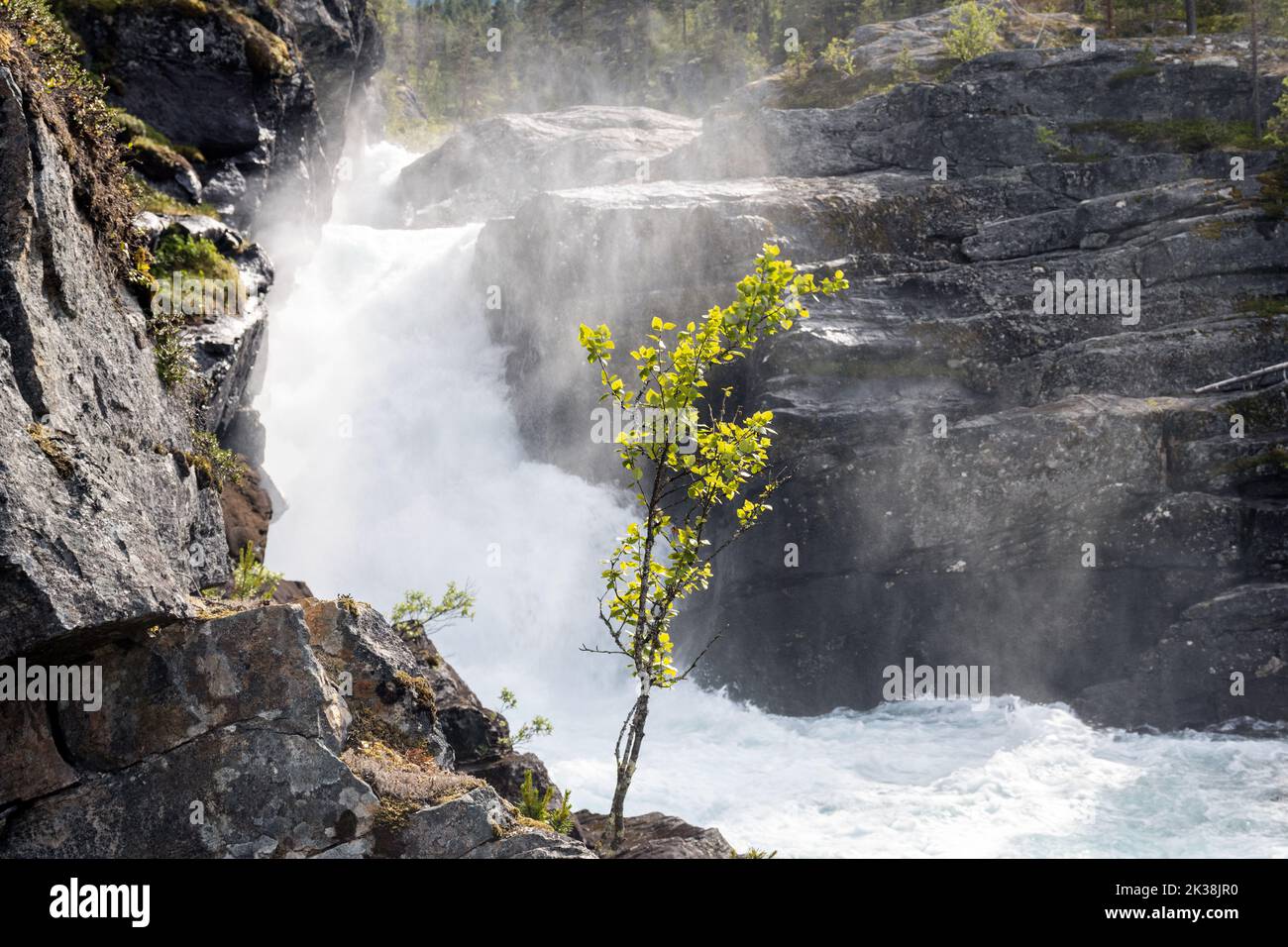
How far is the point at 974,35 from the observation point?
1891 inches

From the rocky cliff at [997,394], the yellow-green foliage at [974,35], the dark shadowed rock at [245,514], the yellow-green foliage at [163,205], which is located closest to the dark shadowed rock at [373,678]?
the dark shadowed rock at [245,514]

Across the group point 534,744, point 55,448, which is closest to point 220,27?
point 534,744

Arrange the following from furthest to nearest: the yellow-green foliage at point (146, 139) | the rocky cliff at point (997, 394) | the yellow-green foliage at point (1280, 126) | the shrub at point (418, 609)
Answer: the yellow-green foliage at point (1280, 126) < the yellow-green foliage at point (146, 139) < the rocky cliff at point (997, 394) < the shrub at point (418, 609)

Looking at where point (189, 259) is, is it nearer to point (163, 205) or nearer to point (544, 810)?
point (163, 205)

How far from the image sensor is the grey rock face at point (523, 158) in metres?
50.2

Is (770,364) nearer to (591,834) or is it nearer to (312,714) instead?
(591,834)

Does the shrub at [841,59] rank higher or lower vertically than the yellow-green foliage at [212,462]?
higher

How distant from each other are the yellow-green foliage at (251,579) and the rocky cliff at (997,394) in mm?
13413

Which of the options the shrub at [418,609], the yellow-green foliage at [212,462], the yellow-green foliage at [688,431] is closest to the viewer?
the yellow-green foliage at [688,431]

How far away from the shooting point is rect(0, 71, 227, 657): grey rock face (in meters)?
7.64

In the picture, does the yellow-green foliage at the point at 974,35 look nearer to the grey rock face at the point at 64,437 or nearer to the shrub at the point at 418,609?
the shrub at the point at 418,609

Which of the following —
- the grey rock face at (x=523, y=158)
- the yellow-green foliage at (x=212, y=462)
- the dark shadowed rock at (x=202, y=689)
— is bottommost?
the dark shadowed rock at (x=202, y=689)

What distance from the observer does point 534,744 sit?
23.3 m

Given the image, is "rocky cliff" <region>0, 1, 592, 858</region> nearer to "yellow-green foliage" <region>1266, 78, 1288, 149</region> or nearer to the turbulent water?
the turbulent water
